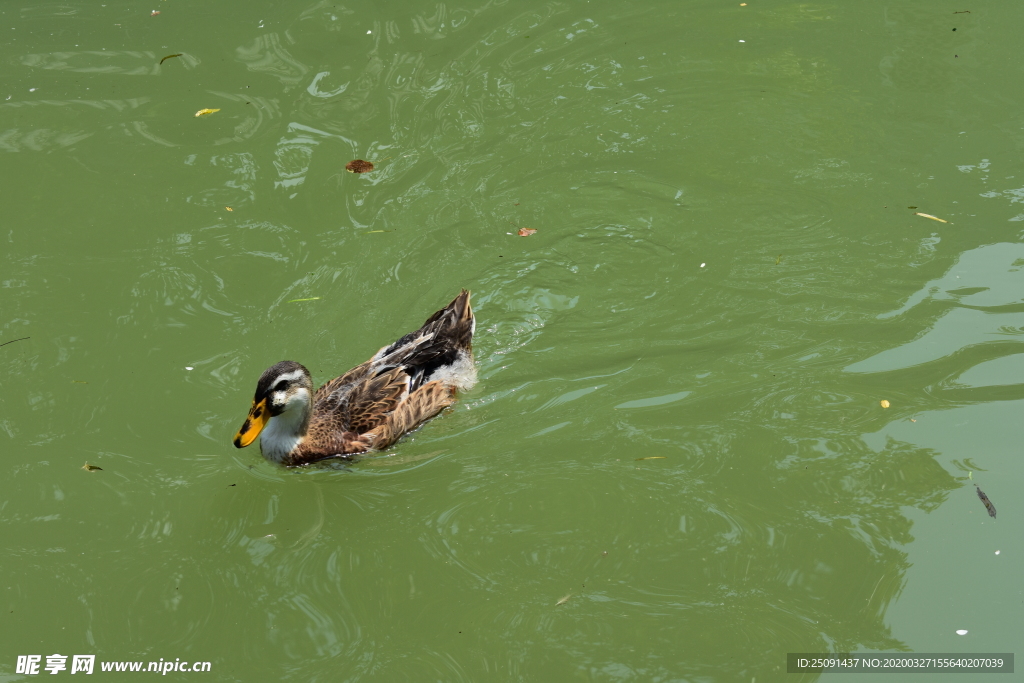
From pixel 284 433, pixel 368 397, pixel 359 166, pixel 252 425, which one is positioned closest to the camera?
pixel 252 425

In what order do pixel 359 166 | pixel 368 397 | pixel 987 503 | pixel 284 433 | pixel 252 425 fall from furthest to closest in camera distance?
pixel 359 166 < pixel 368 397 < pixel 284 433 < pixel 252 425 < pixel 987 503

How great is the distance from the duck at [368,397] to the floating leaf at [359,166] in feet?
6.51

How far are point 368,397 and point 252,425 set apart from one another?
2.83 ft

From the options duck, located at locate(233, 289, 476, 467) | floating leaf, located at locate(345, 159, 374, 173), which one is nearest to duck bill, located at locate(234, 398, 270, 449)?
duck, located at locate(233, 289, 476, 467)

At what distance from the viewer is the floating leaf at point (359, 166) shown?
24.9ft

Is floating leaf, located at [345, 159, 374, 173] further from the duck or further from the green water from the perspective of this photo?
the duck

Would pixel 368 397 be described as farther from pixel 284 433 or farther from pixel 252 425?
pixel 252 425

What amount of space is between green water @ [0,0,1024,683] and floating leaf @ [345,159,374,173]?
0.44ft

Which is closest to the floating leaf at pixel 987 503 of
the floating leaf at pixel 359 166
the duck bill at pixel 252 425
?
the duck bill at pixel 252 425

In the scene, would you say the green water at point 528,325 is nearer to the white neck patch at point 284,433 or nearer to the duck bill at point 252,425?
the white neck patch at point 284,433

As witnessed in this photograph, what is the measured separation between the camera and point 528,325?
6500mm

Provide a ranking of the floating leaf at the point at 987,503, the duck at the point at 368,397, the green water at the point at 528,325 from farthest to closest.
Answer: the duck at the point at 368,397 < the floating leaf at the point at 987,503 < the green water at the point at 528,325

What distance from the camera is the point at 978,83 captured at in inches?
325

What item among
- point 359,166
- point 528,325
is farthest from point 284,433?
point 359,166
